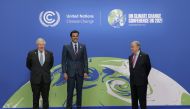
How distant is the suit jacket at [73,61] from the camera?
217 inches

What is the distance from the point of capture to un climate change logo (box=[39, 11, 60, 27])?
19.5 feet

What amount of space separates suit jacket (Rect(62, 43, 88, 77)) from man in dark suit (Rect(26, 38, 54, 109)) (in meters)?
0.28

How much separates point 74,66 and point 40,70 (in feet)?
1.97

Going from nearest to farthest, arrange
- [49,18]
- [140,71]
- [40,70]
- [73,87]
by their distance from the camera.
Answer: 1. [140,71]
2. [40,70]
3. [73,87]
4. [49,18]

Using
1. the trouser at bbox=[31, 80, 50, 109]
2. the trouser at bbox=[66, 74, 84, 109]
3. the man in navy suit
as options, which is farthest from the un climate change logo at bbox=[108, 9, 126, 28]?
the trouser at bbox=[31, 80, 50, 109]

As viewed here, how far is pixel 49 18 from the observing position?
19.6ft

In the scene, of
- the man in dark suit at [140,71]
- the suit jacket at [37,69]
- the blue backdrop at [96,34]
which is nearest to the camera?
the man in dark suit at [140,71]

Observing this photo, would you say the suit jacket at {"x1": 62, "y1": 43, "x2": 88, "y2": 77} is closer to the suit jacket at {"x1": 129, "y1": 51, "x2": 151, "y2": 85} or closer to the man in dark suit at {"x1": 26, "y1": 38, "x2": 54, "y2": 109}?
the man in dark suit at {"x1": 26, "y1": 38, "x2": 54, "y2": 109}

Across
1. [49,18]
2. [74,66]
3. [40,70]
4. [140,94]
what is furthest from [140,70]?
[49,18]

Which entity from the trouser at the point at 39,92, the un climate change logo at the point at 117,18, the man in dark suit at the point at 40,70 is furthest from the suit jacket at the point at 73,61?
the un climate change logo at the point at 117,18

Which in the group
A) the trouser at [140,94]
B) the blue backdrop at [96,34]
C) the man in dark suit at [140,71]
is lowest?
the trouser at [140,94]

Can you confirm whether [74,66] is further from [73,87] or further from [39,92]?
[39,92]

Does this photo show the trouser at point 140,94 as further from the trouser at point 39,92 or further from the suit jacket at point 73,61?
the trouser at point 39,92

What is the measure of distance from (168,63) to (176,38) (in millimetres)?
511
